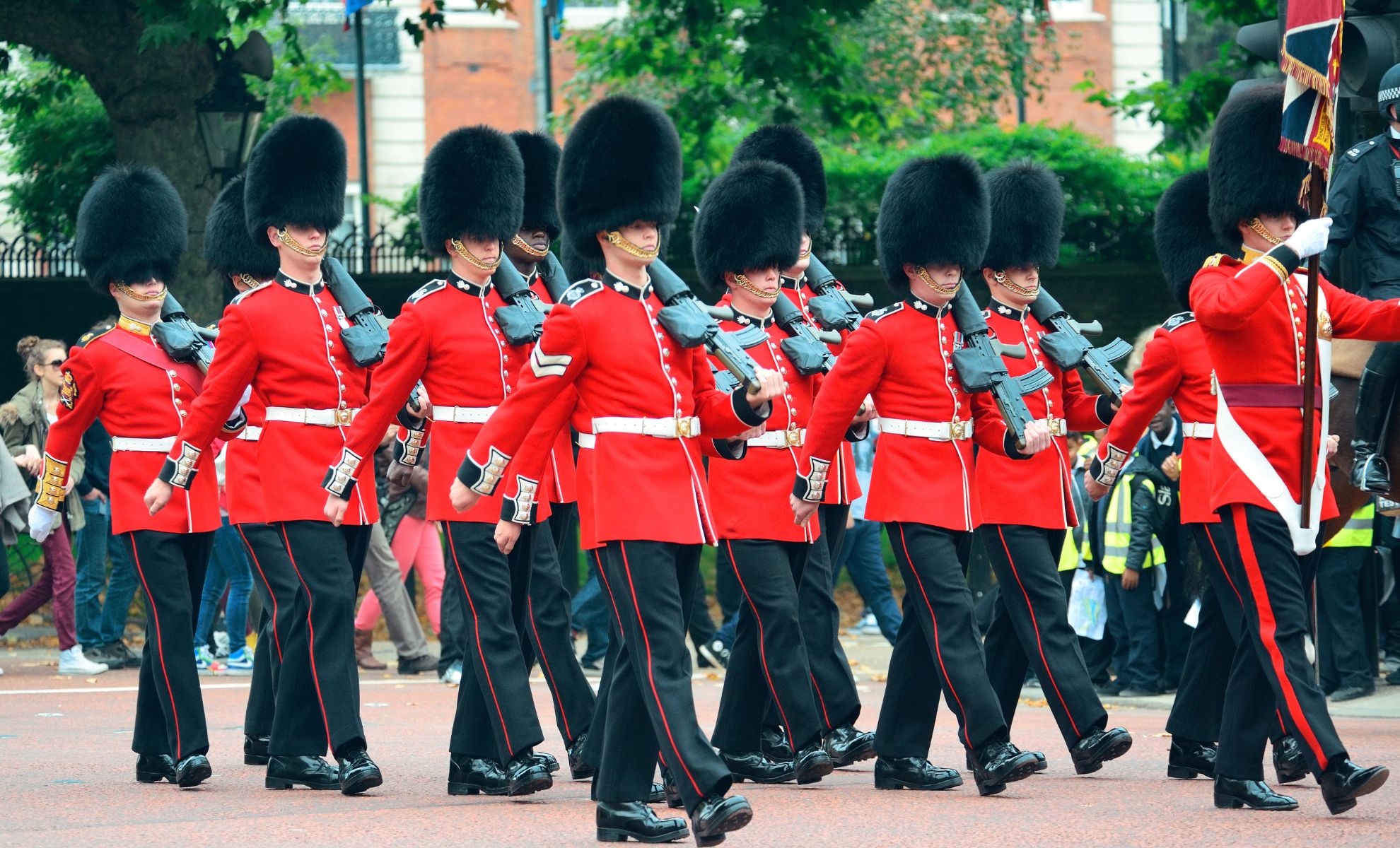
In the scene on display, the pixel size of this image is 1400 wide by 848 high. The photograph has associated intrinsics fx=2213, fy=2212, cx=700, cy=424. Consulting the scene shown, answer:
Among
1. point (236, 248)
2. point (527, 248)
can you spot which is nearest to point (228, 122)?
point (236, 248)

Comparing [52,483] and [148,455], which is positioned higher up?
[148,455]

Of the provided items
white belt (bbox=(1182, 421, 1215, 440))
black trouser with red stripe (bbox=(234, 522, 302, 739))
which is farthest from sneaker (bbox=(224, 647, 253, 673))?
white belt (bbox=(1182, 421, 1215, 440))

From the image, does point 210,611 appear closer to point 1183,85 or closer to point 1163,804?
point 1163,804

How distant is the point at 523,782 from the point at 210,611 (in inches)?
215

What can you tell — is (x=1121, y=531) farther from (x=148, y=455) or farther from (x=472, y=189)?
(x=148, y=455)

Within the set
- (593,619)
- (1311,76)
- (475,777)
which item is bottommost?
(593,619)

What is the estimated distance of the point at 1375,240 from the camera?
24.9 feet

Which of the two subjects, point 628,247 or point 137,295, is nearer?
point 628,247

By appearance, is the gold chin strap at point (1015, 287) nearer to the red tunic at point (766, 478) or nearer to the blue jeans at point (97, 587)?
the red tunic at point (766, 478)

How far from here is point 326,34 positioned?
27688mm

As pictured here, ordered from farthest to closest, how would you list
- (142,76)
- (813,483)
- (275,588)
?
1. (142,76)
2. (275,588)
3. (813,483)

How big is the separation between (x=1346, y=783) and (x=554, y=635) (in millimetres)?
2555

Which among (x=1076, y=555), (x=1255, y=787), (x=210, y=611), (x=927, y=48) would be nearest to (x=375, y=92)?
(x=927, y=48)

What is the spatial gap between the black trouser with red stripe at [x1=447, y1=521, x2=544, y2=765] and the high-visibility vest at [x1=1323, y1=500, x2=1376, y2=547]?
176 inches
